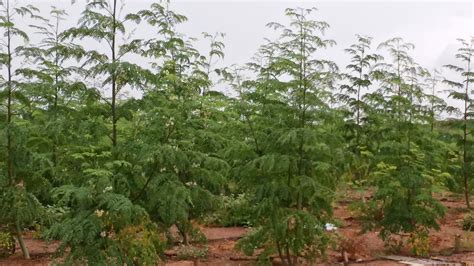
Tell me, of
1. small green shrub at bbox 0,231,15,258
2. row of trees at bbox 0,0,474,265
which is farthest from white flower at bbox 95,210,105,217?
small green shrub at bbox 0,231,15,258

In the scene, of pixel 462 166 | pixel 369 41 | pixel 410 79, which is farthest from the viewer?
pixel 462 166

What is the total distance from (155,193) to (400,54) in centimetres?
659

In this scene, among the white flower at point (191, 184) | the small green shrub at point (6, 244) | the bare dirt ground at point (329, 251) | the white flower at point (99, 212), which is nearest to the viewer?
the white flower at point (99, 212)

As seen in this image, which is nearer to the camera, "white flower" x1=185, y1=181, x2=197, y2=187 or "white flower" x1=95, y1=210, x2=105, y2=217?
"white flower" x1=95, y1=210, x2=105, y2=217

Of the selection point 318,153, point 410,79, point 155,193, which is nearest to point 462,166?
point 410,79

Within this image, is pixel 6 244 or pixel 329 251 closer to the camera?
pixel 6 244

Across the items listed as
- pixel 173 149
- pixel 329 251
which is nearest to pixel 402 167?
pixel 329 251

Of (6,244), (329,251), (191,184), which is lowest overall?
(329,251)

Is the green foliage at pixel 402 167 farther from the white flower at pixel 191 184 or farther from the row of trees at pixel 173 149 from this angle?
the white flower at pixel 191 184

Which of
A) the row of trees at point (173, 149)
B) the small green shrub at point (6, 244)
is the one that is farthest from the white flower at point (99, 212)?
the small green shrub at point (6, 244)

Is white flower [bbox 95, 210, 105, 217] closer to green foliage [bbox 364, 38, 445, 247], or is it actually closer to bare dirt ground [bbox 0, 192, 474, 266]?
bare dirt ground [bbox 0, 192, 474, 266]

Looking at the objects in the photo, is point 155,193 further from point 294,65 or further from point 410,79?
point 410,79

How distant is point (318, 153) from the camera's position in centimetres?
745

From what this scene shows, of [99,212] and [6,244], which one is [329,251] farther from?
[6,244]
